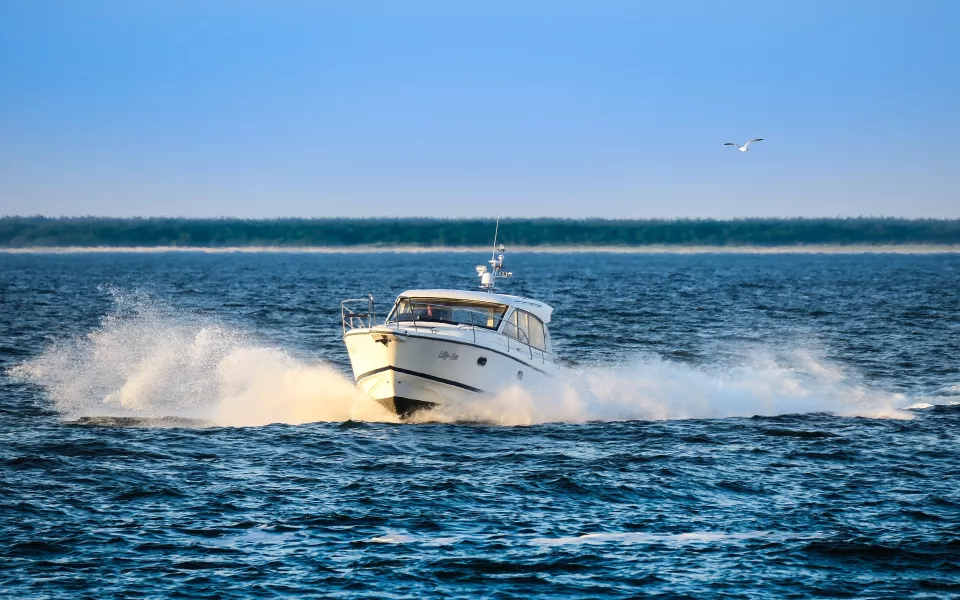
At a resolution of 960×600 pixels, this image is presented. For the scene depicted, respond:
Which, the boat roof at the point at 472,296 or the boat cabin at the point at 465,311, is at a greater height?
the boat roof at the point at 472,296

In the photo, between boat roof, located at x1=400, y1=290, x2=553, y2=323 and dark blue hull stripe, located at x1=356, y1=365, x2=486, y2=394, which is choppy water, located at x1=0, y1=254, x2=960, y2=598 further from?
boat roof, located at x1=400, y1=290, x2=553, y2=323

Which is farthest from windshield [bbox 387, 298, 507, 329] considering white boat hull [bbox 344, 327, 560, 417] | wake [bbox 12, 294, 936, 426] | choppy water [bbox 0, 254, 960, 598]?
choppy water [bbox 0, 254, 960, 598]

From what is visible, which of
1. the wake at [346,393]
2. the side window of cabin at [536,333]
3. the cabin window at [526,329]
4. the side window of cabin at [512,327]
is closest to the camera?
the wake at [346,393]

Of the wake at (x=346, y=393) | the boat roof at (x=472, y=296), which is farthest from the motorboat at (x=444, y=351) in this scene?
the wake at (x=346, y=393)

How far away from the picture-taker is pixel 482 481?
1925 centimetres

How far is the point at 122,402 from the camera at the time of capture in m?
27.6

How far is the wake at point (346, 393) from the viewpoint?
25.6m

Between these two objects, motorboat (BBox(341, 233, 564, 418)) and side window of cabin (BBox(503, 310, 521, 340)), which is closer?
motorboat (BBox(341, 233, 564, 418))

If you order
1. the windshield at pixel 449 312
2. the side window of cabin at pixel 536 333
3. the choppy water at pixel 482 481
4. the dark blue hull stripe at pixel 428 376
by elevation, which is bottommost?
the choppy water at pixel 482 481

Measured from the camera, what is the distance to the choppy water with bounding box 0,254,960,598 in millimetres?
14422

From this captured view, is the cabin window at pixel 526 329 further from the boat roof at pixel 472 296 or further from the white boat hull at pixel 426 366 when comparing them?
the white boat hull at pixel 426 366

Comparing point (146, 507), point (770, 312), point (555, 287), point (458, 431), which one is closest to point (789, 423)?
point (458, 431)

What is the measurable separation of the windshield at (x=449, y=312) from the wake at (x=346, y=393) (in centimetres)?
187

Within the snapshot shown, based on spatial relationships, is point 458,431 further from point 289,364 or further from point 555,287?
point 555,287
